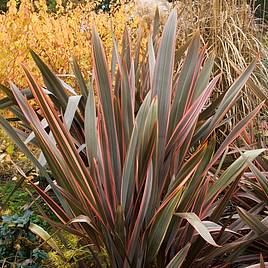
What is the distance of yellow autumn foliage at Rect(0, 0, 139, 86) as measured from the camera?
3.69 m

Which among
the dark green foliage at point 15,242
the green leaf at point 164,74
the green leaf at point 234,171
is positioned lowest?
the dark green foliage at point 15,242

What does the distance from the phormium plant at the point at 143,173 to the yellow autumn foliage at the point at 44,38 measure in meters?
1.29

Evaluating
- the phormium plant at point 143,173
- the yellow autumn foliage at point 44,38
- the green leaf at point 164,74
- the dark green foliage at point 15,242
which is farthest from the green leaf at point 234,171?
the yellow autumn foliage at point 44,38

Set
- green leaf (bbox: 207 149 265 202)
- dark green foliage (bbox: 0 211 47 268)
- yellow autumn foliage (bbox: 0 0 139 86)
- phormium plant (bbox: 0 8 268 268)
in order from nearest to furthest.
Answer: phormium plant (bbox: 0 8 268 268), green leaf (bbox: 207 149 265 202), dark green foliage (bbox: 0 211 47 268), yellow autumn foliage (bbox: 0 0 139 86)

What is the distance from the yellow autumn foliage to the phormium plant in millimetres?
1288

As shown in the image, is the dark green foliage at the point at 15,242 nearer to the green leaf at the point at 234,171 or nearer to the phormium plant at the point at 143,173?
the phormium plant at the point at 143,173

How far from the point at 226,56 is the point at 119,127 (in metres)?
2.01

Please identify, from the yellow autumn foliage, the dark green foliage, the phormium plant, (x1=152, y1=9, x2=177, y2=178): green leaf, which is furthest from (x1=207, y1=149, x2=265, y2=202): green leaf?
the yellow autumn foliage

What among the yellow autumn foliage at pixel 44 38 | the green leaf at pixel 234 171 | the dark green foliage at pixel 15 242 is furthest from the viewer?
the yellow autumn foliage at pixel 44 38

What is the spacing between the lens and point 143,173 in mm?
2074

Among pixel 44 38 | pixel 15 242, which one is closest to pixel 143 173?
pixel 15 242

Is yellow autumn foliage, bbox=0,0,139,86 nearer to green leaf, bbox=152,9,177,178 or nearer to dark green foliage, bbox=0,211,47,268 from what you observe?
green leaf, bbox=152,9,177,178

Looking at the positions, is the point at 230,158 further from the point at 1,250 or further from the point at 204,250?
the point at 1,250

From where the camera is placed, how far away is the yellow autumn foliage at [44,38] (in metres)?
3.69
